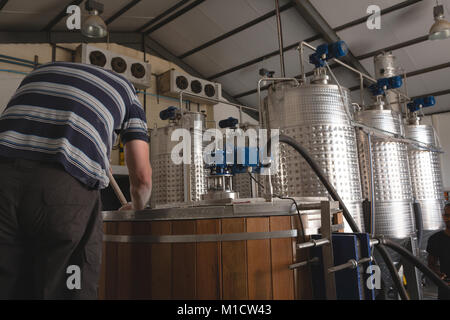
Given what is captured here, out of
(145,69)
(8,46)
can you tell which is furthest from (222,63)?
(8,46)

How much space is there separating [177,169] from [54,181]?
3.60 m

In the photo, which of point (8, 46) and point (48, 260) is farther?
point (8, 46)

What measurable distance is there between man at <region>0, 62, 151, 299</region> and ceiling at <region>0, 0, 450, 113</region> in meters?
5.14

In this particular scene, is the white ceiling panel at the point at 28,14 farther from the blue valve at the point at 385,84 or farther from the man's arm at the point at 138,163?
the man's arm at the point at 138,163

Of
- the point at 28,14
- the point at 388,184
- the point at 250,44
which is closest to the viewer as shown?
the point at 388,184

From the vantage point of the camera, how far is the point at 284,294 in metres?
1.70

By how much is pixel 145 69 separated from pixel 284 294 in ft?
20.7

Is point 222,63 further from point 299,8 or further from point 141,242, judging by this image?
point 141,242

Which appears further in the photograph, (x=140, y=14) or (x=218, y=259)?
(x=140, y=14)

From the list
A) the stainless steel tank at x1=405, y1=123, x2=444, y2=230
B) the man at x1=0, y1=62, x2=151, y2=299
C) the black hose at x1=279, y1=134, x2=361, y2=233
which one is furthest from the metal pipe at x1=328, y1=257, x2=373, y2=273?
the stainless steel tank at x1=405, y1=123, x2=444, y2=230

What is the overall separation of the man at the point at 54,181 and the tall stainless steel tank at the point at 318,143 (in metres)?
1.83

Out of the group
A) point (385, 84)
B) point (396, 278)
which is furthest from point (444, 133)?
point (396, 278)

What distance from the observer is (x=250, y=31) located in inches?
298

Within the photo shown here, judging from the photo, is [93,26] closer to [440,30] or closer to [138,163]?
[138,163]
